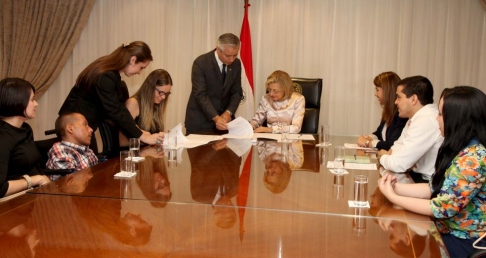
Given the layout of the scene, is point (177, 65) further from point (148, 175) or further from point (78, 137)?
point (148, 175)

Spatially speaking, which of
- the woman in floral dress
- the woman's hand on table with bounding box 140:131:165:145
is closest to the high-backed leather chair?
the woman's hand on table with bounding box 140:131:165:145

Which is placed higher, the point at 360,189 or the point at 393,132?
the point at 393,132

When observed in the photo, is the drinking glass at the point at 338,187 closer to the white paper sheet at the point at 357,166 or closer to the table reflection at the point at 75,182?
the white paper sheet at the point at 357,166

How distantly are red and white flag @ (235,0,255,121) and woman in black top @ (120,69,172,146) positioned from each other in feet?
6.17

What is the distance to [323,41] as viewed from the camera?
5566 millimetres

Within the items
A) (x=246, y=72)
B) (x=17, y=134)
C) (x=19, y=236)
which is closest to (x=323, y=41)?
(x=246, y=72)

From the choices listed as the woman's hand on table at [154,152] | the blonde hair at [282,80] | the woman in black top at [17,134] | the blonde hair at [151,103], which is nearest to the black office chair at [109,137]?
the blonde hair at [151,103]

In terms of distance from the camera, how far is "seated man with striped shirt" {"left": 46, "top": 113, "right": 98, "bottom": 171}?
271 centimetres

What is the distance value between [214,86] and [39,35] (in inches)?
99.7

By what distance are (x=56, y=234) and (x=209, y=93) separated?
3126 mm

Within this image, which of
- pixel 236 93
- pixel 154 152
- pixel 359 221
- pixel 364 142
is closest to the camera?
pixel 359 221

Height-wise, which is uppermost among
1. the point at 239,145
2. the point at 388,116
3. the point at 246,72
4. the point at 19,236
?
the point at 246,72

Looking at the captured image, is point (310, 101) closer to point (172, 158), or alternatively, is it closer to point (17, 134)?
point (172, 158)

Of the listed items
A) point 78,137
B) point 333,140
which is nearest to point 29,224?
point 78,137
